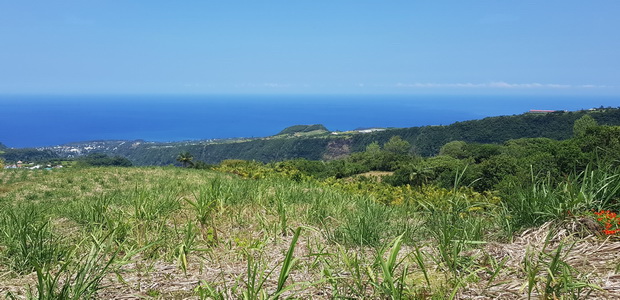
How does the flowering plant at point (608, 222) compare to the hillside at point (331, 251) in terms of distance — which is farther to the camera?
the flowering plant at point (608, 222)

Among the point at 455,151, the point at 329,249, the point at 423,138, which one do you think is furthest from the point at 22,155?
the point at 329,249

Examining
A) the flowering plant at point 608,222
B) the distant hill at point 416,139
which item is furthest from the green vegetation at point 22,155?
the flowering plant at point 608,222

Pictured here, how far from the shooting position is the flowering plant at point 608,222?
2.64m

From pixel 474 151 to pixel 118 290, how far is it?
74687mm

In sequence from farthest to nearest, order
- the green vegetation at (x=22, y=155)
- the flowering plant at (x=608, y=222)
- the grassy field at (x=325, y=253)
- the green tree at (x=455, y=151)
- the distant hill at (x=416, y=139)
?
the green vegetation at (x=22, y=155), the distant hill at (x=416, y=139), the green tree at (x=455, y=151), the flowering plant at (x=608, y=222), the grassy field at (x=325, y=253)

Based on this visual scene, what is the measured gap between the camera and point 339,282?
225 cm

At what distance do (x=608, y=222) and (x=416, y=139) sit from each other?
130453mm

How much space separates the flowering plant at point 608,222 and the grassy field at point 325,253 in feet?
0.18

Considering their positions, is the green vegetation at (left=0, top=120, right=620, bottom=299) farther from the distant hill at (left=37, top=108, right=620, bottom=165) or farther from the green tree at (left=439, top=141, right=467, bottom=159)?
the distant hill at (left=37, top=108, right=620, bottom=165)

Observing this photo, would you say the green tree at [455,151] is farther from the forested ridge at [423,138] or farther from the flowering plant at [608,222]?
the flowering plant at [608,222]

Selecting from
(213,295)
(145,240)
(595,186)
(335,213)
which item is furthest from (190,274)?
(595,186)

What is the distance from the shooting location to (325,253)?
2154mm

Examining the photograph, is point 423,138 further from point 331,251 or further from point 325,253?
point 325,253

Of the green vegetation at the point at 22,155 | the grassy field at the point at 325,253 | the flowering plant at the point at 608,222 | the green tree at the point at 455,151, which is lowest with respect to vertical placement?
the green vegetation at the point at 22,155
